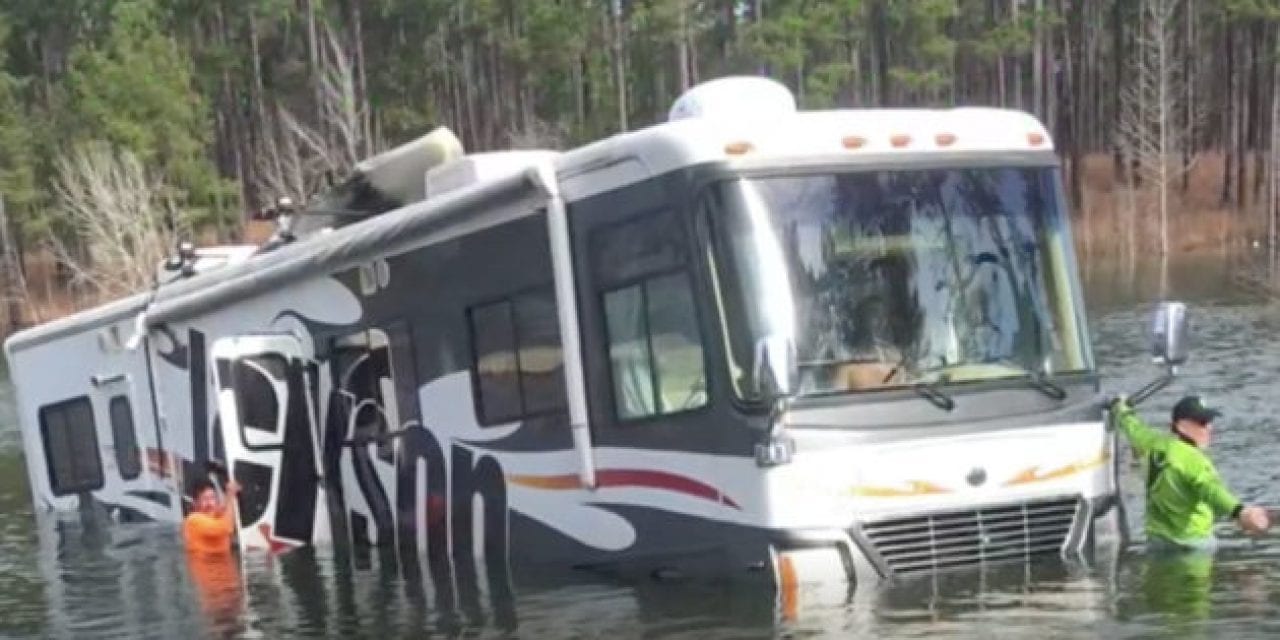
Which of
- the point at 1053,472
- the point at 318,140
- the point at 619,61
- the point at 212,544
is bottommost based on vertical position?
the point at 212,544

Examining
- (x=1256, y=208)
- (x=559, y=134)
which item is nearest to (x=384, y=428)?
(x=1256, y=208)

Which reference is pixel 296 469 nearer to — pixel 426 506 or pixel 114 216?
pixel 426 506

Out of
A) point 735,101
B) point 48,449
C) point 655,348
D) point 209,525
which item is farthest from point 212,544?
point 735,101

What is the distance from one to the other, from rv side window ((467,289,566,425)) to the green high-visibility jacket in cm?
324

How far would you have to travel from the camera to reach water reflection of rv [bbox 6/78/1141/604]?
10102mm

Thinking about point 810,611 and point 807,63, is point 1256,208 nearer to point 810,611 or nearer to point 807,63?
point 807,63

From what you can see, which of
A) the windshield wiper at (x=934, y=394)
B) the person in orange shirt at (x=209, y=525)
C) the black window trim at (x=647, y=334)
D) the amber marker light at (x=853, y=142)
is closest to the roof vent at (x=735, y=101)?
the amber marker light at (x=853, y=142)

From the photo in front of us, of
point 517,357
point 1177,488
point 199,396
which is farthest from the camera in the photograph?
point 199,396

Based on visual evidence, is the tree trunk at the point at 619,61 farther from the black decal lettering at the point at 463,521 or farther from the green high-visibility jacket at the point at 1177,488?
the green high-visibility jacket at the point at 1177,488

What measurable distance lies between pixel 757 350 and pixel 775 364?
0.15m

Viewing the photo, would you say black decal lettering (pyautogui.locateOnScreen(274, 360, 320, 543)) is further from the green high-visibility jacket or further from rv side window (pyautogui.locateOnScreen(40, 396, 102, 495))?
the green high-visibility jacket

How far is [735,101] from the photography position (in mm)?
11031

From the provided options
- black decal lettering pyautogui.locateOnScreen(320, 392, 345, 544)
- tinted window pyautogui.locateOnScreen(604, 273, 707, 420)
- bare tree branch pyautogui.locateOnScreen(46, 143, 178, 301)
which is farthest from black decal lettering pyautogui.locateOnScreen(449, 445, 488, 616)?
bare tree branch pyautogui.locateOnScreen(46, 143, 178, 301)

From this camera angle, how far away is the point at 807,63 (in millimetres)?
66938
